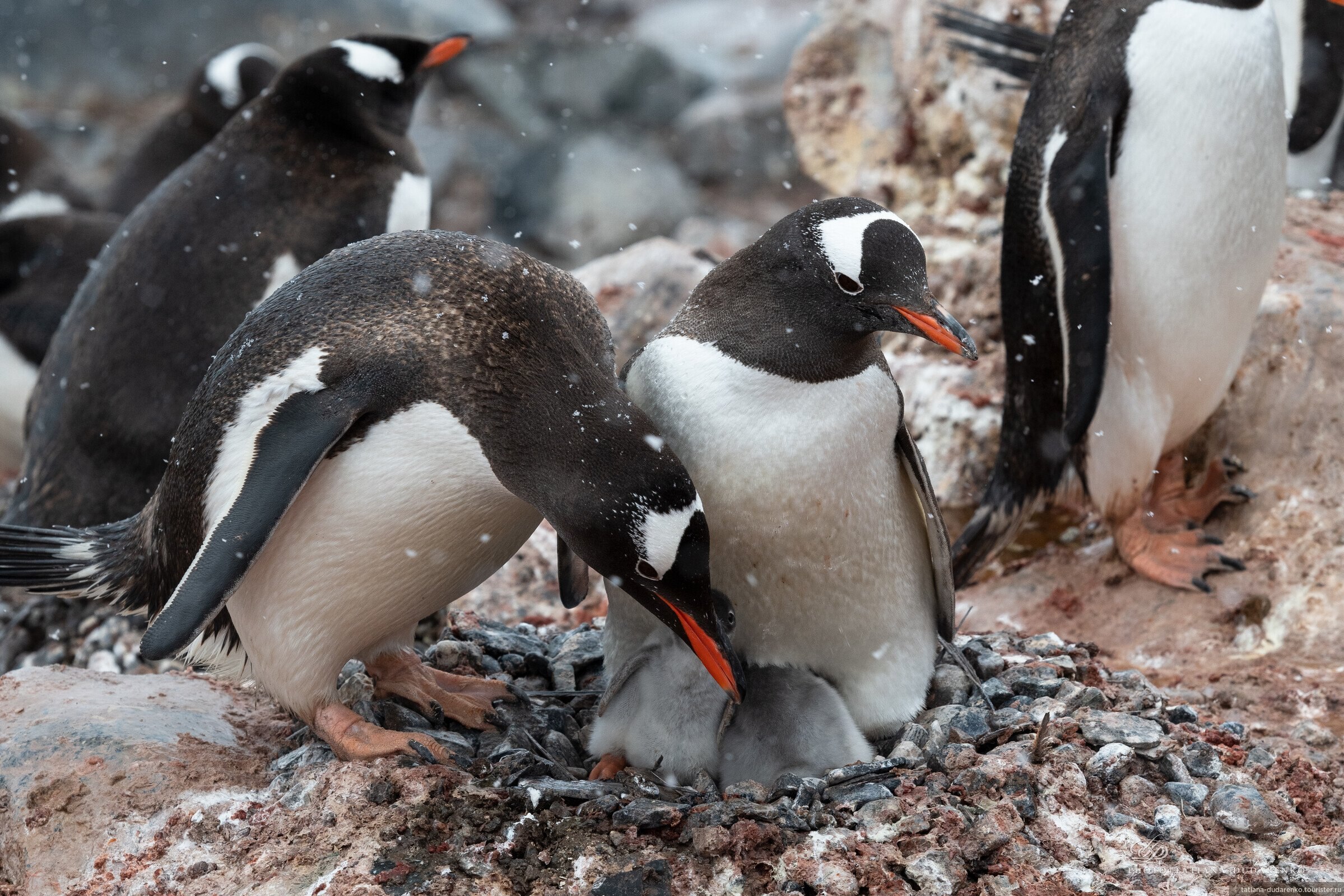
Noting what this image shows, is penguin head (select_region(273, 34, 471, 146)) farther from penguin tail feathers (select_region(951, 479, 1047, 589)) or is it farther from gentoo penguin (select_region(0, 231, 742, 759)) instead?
penguin tail feathers (select_region(951, 479, 1047, 589))

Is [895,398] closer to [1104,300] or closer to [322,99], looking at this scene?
[1104,300]

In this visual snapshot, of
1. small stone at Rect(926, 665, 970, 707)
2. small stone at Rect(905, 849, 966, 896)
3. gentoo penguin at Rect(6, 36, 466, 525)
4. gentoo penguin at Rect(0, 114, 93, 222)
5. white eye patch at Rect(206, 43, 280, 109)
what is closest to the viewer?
small stone at Rect(905, 849, 966, 896)

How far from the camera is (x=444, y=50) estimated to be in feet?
14.5

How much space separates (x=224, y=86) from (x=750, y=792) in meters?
5.07

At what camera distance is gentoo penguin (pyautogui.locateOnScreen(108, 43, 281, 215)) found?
20.4 feet

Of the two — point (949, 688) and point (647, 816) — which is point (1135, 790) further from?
point (647, 816)

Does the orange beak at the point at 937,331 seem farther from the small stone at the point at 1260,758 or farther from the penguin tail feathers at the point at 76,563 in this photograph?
the penguin tail feathers at the point at 76,563

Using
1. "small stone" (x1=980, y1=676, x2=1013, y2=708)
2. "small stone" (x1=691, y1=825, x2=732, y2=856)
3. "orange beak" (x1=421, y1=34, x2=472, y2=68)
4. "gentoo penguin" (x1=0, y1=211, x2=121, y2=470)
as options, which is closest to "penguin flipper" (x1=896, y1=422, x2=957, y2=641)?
"small stone" (x1=980, y1=676, x2=1013, y2=708)

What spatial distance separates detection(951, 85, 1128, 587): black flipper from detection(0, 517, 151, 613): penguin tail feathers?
231 centimetres

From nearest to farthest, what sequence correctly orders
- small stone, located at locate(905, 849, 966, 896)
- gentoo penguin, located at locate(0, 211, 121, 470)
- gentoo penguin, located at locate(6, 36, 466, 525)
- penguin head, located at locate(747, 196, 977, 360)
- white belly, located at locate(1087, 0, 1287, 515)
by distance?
small stone, located at locate(905, 849, 966, 896), penguin head, located at locate(747, 196, 977, 360), white belly, located at locate(1087, 0, 1287, 515), gentoo penguin, located at locate(6, 36, 466, 525), gentoo penguin, located at locate(0, 211, 121, 470)

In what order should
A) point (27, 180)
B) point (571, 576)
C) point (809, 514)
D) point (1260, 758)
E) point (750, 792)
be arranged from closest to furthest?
point (750, 792) < point (809, 514) < point (1260, 758) < point (571, 576) < point (27, 180)

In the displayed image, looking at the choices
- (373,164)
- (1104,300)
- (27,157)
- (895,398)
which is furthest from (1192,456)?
(27,157)

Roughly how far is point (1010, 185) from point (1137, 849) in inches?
86.4

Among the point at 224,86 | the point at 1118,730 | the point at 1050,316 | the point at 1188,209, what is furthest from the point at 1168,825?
the point at 224,86
